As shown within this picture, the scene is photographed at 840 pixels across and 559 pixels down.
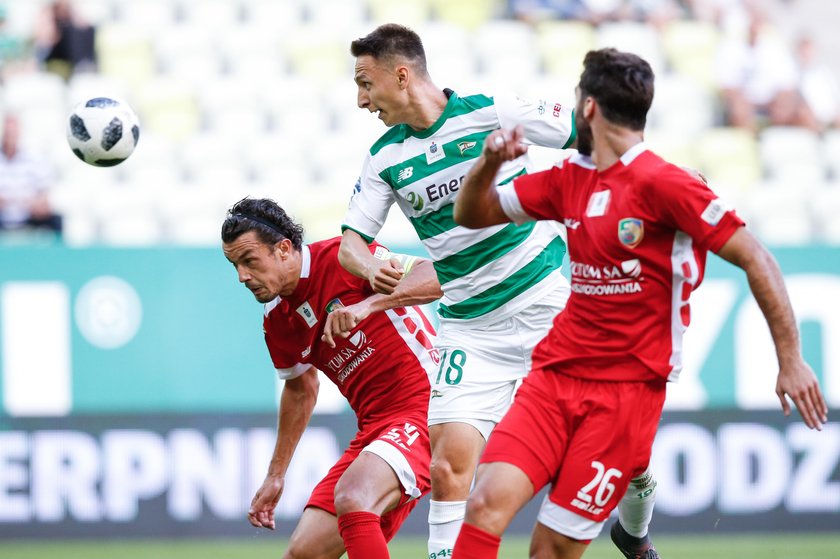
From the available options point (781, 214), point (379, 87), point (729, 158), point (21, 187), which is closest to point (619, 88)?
point (379, 87)

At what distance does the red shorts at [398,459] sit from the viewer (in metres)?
5.66

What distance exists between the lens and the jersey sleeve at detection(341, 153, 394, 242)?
19.6 feet

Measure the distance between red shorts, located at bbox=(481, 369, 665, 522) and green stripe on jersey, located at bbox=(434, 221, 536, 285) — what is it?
4.20 feet

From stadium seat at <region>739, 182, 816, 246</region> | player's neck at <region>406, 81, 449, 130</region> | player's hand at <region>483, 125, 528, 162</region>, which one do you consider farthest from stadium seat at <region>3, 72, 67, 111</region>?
player's hand at <region>483, 125, 528, 162</region>

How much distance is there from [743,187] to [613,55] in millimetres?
8398

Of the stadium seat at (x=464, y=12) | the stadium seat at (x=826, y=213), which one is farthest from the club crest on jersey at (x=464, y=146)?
the stadium seat at (x=464, y=12)

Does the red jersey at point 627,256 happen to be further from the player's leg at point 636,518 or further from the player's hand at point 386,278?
the player's leg at point 636,518

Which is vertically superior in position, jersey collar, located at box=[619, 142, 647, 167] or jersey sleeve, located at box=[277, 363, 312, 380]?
jersey collar, located at box=[619, 142, 647, 167]

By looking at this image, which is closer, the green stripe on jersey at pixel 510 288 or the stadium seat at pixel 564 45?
the green stripe on jersey at pixel 510 288

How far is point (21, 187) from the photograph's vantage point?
11133mm

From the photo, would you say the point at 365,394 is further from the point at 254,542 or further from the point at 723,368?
the point at 723,368

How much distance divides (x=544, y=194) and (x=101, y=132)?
9.15ft

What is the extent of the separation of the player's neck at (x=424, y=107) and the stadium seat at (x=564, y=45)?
7.88 meters

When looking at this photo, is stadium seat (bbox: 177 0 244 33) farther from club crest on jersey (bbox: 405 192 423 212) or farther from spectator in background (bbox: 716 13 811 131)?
club crest on jersey (bbox: 405 192 423 212)
